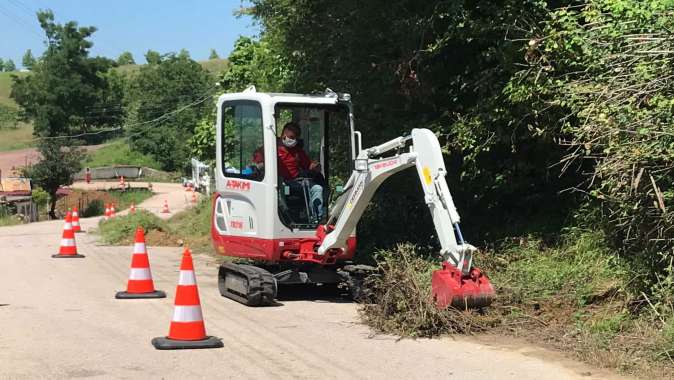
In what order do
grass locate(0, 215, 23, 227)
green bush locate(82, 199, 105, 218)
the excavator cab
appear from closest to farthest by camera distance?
the excavator cab < grass locate(0, 215, 23, 227) < green bush locate(82, 199, 105, 218)

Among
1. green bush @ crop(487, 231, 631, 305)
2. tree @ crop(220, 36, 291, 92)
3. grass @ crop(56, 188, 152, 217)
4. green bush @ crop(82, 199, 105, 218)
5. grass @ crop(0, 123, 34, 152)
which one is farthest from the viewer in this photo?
grass @ crop(0, 123, 34, 152)

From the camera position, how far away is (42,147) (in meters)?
48.4

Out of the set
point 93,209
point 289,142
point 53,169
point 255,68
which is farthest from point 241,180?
point 93,209

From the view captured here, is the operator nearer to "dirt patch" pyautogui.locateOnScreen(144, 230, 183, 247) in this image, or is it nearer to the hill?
"dirt patch" pyautogui.locateOnScreen(144, 230, 183, 247)

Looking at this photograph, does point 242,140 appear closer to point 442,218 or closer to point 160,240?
point 442,218

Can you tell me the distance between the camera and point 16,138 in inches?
3932

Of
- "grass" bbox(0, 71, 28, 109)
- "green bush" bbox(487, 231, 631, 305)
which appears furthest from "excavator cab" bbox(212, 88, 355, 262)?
"grass" bbox(0, 71, 28, 109)

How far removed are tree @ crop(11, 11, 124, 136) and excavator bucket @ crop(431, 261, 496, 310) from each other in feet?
Result: 248

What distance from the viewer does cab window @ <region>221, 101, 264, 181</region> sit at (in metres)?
10.7

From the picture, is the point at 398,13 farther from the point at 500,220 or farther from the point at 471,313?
the point at 471,313

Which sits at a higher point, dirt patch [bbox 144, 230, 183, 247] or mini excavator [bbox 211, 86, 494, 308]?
mini excavator [bbox 211, 86, 494, 308]

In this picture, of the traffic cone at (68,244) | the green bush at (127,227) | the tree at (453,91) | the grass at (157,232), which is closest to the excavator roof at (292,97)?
the tree at (453,91)

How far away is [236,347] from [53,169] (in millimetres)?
41823

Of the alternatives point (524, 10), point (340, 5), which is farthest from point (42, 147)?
point (524, 10)
